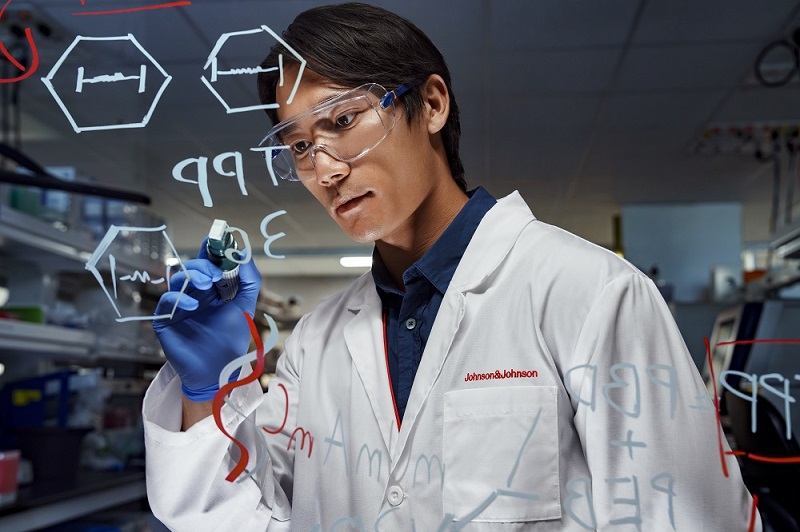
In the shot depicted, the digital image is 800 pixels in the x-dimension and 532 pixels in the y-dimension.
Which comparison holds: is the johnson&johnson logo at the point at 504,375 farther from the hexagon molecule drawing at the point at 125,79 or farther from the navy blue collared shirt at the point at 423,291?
the hexagon molecule drawing at the point at 125,79

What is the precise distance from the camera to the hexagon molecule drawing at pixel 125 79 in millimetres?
761

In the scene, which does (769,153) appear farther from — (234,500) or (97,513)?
(97,513)

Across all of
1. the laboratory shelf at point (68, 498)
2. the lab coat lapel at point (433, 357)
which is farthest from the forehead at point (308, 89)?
the laboratory shelf at point (68, 498)

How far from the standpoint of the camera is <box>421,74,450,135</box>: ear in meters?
0.78

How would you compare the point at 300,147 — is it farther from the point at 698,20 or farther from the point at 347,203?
the point at 698,20

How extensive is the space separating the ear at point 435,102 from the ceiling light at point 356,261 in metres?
0.17

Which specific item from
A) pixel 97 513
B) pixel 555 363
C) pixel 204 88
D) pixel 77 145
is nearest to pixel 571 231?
pixel 555 363

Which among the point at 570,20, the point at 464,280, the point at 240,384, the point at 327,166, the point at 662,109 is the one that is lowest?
the point at 240,384

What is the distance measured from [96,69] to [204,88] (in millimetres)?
115

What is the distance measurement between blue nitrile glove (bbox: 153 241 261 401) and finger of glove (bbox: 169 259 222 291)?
0.01 m

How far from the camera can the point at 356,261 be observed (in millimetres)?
864

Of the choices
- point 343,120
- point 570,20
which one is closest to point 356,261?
point 343,120

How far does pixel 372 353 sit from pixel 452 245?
5.9 inches

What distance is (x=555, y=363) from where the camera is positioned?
2.35 ft
